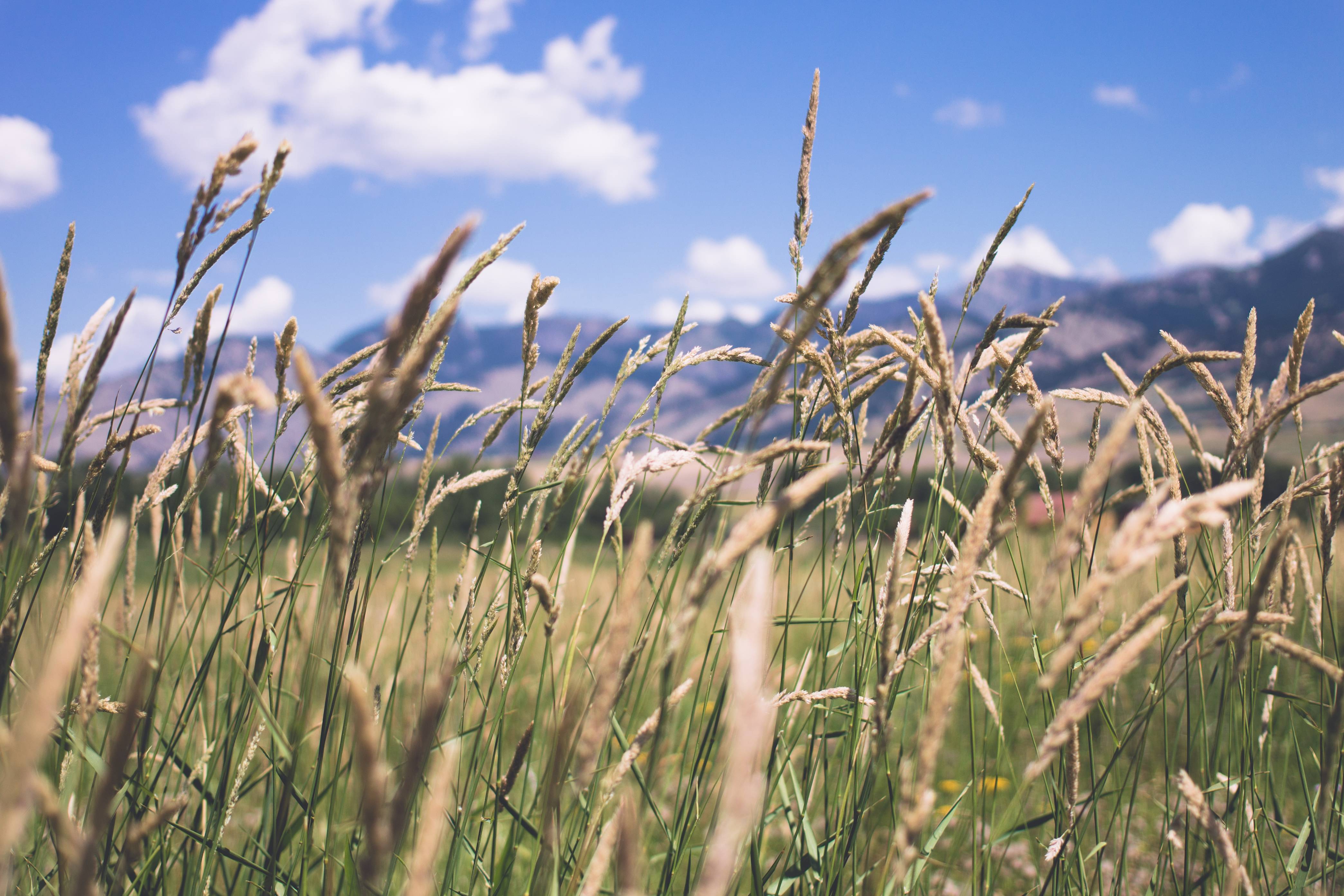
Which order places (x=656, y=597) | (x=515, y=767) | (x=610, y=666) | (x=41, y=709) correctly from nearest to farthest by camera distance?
(x=41, y=709), (x=610, y=666), (x=515, y=767), (x=656, y=597)

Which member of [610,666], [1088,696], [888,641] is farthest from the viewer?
[888,641]

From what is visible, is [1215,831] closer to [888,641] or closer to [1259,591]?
[1259,591]

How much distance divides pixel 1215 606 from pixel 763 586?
1124mm

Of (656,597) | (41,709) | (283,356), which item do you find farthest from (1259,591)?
(283,356)

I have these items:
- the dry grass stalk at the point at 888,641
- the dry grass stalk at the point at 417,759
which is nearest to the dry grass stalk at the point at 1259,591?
the dry grass stalk at the point at 888,641

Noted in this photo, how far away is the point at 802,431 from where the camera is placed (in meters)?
1.49

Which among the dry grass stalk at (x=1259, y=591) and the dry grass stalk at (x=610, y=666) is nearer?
the dry grass stalk at (x=610, y=666)

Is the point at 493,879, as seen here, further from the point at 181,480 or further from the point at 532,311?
the point at 181,480

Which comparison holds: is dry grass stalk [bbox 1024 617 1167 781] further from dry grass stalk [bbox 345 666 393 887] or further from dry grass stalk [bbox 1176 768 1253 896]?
dry grass stalk [bbox 345 666 393 887]

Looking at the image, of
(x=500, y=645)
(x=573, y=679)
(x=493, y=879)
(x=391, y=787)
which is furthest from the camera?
(x=573, y=679)

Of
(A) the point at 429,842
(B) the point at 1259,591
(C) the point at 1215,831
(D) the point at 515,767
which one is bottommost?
(D) the point at 515,767

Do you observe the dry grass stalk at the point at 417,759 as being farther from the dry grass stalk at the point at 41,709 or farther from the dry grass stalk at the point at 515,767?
the dry grass stalk at the point at 515,767

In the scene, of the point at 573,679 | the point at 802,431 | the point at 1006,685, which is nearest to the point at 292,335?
the point at 802,431

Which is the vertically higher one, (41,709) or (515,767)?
(41,709)
